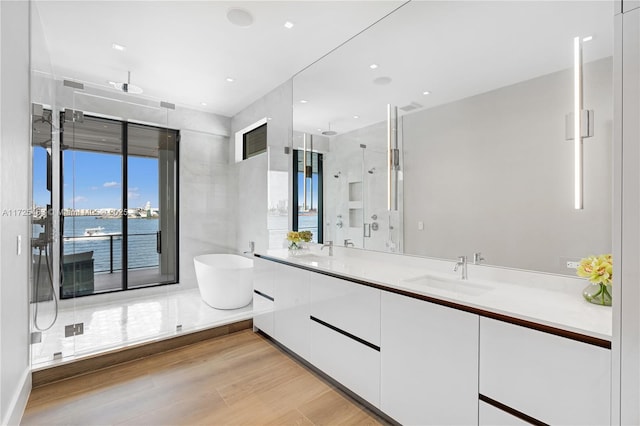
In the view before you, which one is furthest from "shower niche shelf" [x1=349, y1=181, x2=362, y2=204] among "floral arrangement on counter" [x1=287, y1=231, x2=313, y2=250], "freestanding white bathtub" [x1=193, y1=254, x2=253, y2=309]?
"freestanding white bathtub" [x1=193, y1=254, x2=253, y2=309]

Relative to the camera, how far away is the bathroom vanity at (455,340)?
3.84 ft

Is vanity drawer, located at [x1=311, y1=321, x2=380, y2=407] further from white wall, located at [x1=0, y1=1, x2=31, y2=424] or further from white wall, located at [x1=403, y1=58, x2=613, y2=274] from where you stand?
white wall, located at [x1=0, y1=1, x2=31, y2=424]

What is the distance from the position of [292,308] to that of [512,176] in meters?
1.95

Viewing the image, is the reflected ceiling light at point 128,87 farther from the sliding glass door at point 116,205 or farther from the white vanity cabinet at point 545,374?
the white vanity cabinet at point 545,374

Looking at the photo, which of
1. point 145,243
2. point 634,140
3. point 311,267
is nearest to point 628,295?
point 634,140

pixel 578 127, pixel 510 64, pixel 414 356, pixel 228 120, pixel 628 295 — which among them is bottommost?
pixel 414 356

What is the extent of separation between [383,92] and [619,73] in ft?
5.44

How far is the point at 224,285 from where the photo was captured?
3508mm

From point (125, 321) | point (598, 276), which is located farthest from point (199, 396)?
point (598, 276)

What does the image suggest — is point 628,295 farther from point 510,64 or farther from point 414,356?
point 510,64

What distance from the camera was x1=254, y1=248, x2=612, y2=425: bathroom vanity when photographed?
1170mm

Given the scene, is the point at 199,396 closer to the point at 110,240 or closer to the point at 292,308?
the point at 292,308

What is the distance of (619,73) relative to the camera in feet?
3.41

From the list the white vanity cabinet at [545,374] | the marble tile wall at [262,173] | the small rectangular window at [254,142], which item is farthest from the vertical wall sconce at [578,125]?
the small rectangular window at [254,142]
